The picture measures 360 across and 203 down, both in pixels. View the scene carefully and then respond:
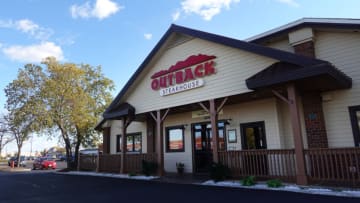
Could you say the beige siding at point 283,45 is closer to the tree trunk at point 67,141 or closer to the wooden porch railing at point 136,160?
the wooden porch railing at point 136,160

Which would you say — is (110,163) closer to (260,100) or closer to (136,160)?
(136,160)

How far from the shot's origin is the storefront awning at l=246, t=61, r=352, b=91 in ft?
24.2

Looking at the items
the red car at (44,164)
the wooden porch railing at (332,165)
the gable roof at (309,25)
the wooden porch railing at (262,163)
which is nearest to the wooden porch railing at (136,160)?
the wooden porch railing at (262,163)

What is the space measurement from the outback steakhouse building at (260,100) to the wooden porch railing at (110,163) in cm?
5

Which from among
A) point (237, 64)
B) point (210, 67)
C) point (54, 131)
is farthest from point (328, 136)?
point (54, 131)

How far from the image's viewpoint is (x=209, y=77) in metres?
10.5

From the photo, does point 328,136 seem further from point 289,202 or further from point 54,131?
point 54,131

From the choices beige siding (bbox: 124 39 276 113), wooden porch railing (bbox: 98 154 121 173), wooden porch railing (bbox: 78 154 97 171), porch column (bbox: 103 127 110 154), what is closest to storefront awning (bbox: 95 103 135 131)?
beige siding (bbox: 124 39 276 113)

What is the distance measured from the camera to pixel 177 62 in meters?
11.7

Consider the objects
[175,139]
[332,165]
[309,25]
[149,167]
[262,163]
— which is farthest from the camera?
[175,139]

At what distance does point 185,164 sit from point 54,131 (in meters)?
13.5

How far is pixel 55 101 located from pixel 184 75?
1330 cm

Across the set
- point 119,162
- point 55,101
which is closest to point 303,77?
point 119,162

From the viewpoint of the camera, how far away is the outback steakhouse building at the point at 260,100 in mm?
7902
